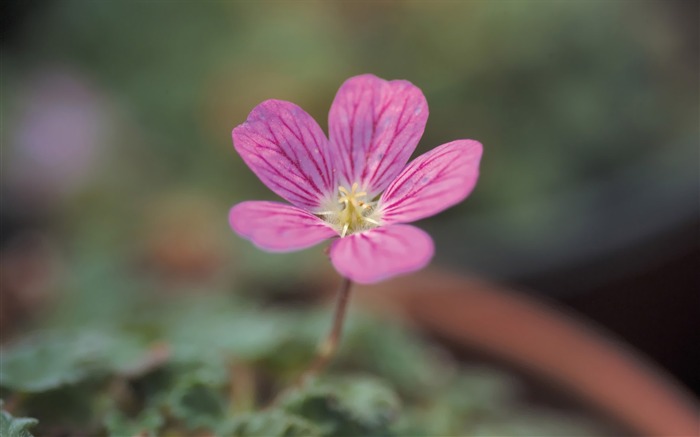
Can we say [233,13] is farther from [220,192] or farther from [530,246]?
[530,246]

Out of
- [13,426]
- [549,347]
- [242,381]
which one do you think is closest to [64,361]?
[13,426]

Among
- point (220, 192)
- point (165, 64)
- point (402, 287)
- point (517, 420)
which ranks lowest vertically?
point (517, 420)

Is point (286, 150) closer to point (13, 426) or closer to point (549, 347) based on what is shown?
point (13, 426)

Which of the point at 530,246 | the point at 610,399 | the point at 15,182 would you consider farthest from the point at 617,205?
the point at 15,182

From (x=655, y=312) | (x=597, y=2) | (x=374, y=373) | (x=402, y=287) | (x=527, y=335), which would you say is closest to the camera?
(x=374, y=373)

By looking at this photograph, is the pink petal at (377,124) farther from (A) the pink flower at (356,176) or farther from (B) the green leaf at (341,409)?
(B) the green leaf at (341,409)

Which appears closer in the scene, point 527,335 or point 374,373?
point 374,373

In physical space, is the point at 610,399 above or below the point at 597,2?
below

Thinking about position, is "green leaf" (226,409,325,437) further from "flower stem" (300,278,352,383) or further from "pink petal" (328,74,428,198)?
"pink petal" (328,74,428,198)

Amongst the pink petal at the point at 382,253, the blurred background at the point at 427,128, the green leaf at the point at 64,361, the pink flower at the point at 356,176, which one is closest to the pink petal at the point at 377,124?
the pink flower at the point at 356,176
